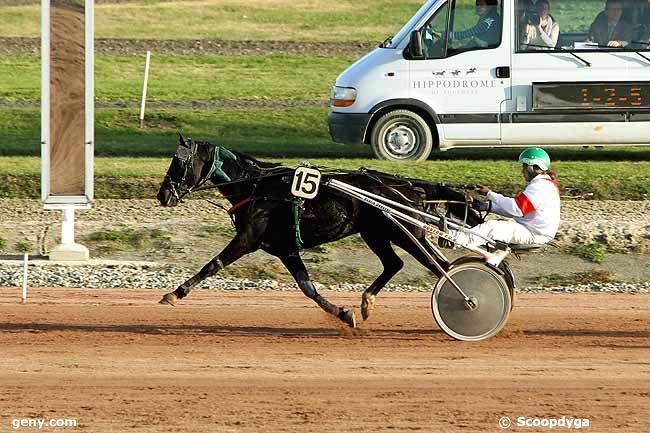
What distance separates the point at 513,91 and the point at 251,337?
26.6ft

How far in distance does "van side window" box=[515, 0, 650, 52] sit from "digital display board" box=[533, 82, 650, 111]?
0.45m

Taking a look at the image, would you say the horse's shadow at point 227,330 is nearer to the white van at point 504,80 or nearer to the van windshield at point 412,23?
the white van at point 504,80

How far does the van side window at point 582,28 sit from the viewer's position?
17.4 m

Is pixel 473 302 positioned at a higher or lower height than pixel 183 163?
lower

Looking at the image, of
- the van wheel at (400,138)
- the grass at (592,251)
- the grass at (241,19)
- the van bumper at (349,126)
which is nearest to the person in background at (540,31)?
the van wheel at (400,138)

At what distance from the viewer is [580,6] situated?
17.8 meters

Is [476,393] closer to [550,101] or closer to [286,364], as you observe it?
[286,364]

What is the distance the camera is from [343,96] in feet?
59.2

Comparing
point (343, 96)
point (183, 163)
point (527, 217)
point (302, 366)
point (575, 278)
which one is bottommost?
point (302, 366)

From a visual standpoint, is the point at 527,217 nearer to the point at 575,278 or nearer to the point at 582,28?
the point at 575,278

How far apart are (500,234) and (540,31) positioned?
7918 mm

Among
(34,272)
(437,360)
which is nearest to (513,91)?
(34,272)

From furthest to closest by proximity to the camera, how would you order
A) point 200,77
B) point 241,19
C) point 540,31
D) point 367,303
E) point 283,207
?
1. point 241,19
2. point 200,77
3. point 540,31
4. point 367,303
5. point 283,207

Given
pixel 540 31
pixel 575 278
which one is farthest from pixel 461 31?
pixel 575 278
